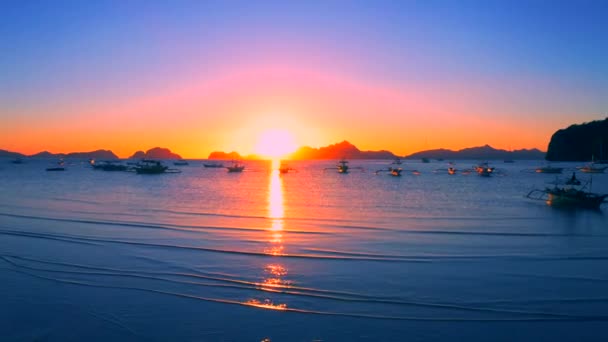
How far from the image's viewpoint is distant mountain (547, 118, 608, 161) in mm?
162125

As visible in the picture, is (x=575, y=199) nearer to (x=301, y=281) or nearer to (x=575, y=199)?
(x=575, y=199)

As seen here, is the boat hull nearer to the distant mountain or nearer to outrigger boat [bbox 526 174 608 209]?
outrigger boat [bbox 526 174 608 209]

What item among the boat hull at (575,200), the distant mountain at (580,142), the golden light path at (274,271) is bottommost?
the golden light path at (274,271)

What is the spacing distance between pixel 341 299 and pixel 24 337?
6862 millimetres

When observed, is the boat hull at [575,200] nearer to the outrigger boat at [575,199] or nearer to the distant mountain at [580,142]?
the outrigger boat at [575,199]

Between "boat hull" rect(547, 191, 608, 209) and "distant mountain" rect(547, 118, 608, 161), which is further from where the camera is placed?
"distant mountain" rect(547, 118, 608, 161)

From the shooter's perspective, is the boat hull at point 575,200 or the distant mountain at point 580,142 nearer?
the boat hull at point 575,200

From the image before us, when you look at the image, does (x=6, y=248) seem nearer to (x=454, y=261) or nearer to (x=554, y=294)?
(x=454, y=261)

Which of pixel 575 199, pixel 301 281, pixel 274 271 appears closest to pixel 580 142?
pixel 575 199

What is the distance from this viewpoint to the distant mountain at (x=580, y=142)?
162 m

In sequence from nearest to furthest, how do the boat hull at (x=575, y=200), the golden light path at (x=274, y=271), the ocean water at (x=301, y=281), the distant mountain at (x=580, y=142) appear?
the ocean water at (x=301, y=281) < the golden light path at (x=274, y=271) < the boat hull at (x=575, y=200) < the distant mountain at (x=580, y=142)

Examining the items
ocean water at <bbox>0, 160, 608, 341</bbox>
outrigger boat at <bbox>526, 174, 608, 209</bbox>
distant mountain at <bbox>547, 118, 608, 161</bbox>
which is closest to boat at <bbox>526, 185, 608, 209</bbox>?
outrigger boat at <bbox>526, 174, 608, 209</bbox>

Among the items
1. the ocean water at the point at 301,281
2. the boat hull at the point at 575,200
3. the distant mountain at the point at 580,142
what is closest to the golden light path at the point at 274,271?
the ocean water at the point at 301,281

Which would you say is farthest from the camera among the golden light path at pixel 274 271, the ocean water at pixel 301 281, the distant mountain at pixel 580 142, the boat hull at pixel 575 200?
the distant mountain at pixel 580 142
